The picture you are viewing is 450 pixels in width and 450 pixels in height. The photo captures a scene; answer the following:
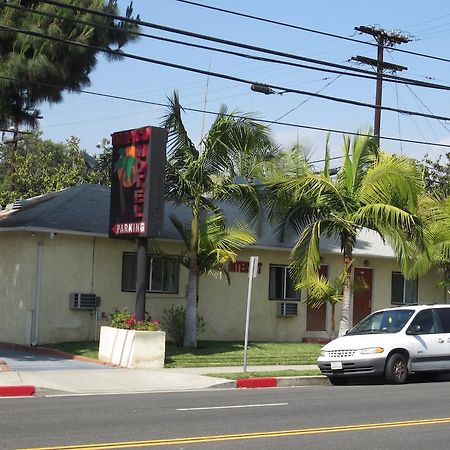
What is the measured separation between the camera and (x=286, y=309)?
27.7 m

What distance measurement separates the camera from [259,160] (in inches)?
884

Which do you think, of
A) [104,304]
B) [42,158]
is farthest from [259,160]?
[42,158]

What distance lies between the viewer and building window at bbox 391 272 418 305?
30875mm

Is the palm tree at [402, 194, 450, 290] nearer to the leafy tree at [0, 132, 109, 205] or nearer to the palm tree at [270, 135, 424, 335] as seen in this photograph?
the palm tree at [270, 135, 424, 335]

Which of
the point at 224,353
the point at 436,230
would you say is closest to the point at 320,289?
the point at 224,353

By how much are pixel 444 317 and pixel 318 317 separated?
10.0m

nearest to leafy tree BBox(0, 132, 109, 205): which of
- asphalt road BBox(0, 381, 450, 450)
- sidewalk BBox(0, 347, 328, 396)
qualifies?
sidewalk BBox(0, 347, 328, 396)

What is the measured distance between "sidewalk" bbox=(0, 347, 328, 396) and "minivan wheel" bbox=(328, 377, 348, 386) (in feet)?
0.83

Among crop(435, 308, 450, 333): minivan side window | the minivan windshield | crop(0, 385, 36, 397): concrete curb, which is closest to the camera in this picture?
crop(0, 385, 36, 397): concrete curb

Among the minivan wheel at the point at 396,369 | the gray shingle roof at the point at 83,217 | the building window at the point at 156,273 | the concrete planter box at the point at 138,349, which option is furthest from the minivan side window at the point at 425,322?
the gray shingle roof at the point at 83,217

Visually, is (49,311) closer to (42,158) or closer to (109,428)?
(109,428)

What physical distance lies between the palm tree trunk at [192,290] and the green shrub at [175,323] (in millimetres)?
709

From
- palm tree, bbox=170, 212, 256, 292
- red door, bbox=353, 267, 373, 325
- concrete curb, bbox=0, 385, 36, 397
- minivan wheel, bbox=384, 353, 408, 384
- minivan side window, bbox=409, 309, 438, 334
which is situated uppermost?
palm tree, bbox=170, 212, 256, 292

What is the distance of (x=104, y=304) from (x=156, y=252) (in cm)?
205
